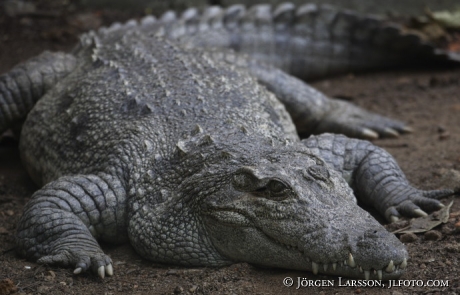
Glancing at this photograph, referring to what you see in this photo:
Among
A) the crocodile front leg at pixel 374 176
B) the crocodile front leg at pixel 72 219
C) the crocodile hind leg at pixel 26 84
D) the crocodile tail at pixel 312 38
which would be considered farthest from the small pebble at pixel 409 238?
the crocodile tail at pixel 312 38

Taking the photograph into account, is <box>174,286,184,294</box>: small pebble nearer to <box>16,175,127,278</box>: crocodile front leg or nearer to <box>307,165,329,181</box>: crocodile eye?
<box>16,175,127,278</box>: crocodile front leg

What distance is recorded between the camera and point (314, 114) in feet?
22.9

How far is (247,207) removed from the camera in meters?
4.15

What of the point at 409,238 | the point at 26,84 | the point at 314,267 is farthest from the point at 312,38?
the point at 314,267

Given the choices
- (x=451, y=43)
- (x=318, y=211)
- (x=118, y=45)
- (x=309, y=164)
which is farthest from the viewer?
(x=451, y=43)

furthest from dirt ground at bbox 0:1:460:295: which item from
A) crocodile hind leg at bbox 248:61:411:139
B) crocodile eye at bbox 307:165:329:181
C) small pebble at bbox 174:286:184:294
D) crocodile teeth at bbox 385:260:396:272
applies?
crocodile eye at bbox 307:165:329:181

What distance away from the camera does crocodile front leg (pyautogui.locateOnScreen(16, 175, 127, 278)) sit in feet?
15.1

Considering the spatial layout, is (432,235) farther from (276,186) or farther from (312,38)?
(312,38)

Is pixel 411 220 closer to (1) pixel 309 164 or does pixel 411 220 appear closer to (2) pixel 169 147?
(1) pixel 309 164

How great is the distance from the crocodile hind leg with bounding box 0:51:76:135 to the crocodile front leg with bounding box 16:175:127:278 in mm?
1815

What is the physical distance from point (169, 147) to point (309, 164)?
1101mm

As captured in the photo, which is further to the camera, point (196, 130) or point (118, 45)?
point (118, 45)

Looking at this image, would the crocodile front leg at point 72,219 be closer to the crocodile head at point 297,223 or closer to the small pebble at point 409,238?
the crocodile head at point 297,223

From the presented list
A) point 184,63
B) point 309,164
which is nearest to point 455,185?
point 309,164
